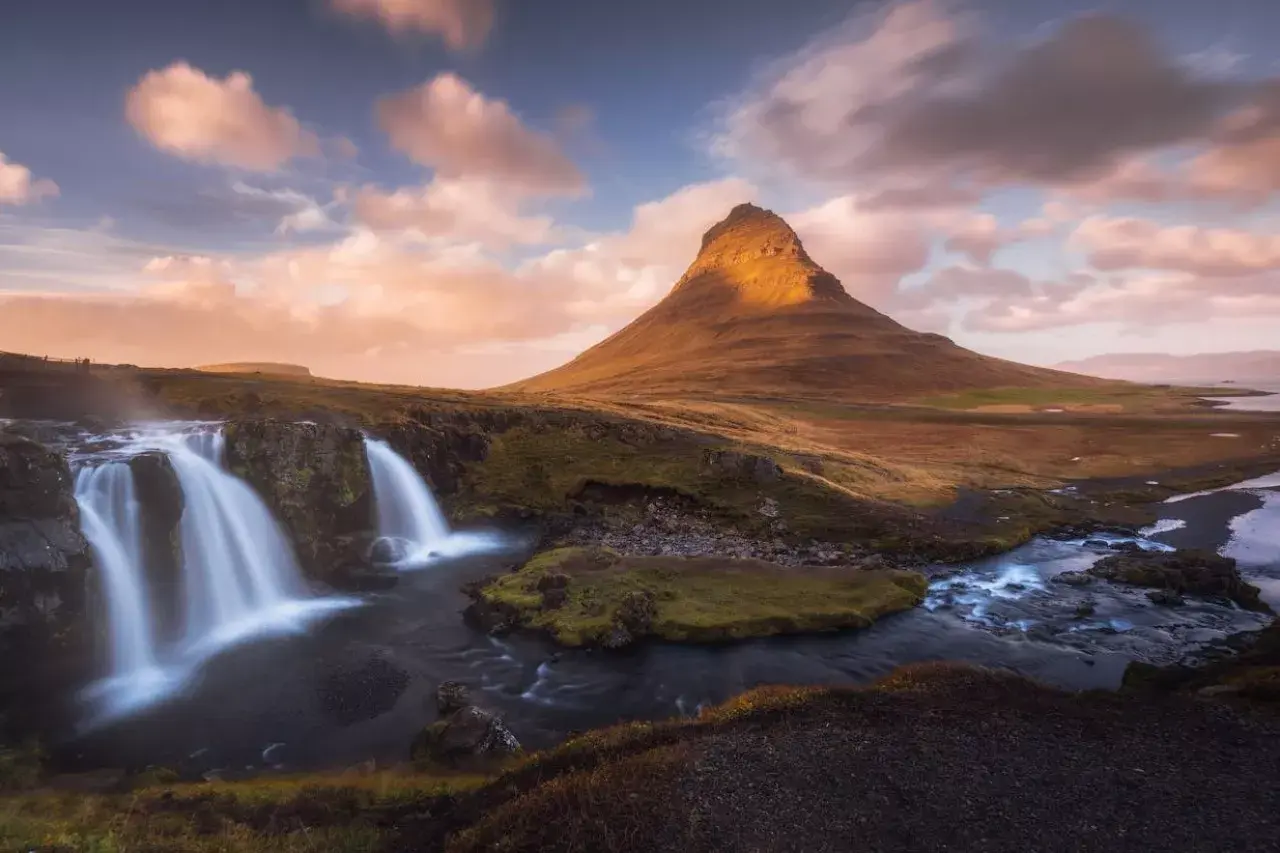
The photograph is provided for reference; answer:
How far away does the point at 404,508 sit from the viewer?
51.5 metres

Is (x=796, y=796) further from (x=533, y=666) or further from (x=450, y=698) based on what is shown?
(x=533, y=666)

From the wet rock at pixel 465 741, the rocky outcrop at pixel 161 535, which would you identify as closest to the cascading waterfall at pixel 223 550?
the rocky outcrop at pixel 161 535

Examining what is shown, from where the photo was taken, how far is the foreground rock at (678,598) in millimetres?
32438

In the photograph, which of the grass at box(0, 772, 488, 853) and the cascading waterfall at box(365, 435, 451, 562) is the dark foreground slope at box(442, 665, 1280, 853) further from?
the cascading waterfall at box(365, 435, 451, 562)

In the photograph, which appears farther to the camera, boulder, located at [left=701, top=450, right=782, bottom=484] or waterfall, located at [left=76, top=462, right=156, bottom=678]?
boulder, located at [left=701, top=450, right=782, bottom=484]

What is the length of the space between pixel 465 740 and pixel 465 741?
38mm

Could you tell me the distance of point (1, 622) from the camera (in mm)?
27047

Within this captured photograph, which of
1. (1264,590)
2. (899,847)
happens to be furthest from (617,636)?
(1264,590)

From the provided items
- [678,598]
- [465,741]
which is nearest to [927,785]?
[465,741]

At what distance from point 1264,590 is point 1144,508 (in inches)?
1016

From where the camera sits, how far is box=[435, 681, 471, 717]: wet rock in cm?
2533

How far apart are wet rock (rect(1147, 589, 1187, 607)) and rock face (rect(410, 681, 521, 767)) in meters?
34.8

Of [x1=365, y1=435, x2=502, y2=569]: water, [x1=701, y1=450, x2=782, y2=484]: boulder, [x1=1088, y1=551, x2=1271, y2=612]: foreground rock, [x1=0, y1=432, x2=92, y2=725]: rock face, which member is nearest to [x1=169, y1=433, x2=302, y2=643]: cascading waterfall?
[x1=0, y1=432, x2=92, y2=725]: rock face

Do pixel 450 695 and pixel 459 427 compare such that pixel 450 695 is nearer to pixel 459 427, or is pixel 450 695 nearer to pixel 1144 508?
pixel 459 427
